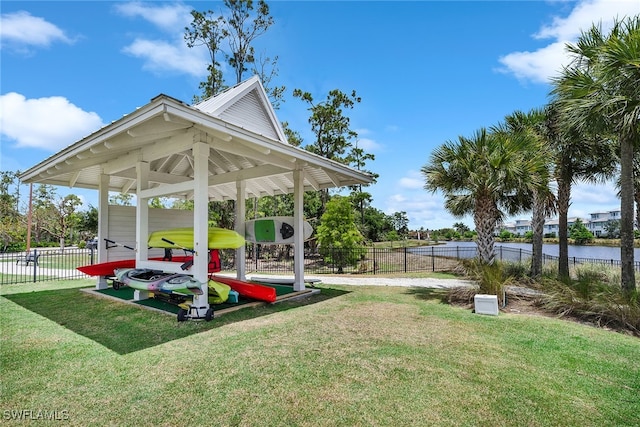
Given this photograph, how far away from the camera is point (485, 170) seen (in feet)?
27.3

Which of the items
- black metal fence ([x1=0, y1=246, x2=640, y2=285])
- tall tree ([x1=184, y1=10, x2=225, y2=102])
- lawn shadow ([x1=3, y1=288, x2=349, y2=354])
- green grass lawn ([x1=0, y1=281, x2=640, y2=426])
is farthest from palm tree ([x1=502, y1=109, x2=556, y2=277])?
tall tree ([x1=184, y1=10, x2=225, y2=102])

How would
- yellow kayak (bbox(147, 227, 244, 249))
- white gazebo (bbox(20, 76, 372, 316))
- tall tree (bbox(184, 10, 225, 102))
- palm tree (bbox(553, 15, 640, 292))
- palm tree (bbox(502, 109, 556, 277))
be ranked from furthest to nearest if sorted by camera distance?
1. tall tree (bbox(184, 10, 225, 102))
2. palm tree (bbox(502, 109, 556, 277))
3. yellow kayak (bbox(147, 227, 244, 249))
4. palm tree (bbox(553, 15, 640, 292))
5. white gazebo (bbox(20, 76, 372, 316))

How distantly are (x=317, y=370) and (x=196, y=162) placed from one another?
4.03 meters

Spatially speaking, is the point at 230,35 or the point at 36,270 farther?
the point at 230,35

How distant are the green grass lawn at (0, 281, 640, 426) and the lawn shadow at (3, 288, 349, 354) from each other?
0.14 feet

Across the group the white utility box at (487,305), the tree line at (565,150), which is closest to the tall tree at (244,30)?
the tree line at (565,150)

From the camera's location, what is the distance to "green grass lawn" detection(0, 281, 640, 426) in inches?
105

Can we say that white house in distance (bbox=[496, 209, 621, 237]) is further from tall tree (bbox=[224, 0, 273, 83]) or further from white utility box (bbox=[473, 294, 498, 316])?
white utility box (bbox=[473, 294, 498, 316])

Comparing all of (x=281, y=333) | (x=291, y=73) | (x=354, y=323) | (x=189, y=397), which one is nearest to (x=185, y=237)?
(x=281, y=333)

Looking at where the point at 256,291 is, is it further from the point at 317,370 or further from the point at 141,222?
the point at 317,370

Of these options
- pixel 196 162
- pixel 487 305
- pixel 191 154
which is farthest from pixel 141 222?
pixel 487 305

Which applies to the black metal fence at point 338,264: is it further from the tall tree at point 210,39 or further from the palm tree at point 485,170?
the tall tree at point 210,39

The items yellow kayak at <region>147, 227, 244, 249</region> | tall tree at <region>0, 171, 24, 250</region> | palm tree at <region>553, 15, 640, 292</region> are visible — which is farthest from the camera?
tall tree at <region>0, 171, 24, 250</region>

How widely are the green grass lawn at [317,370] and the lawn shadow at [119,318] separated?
41 millimetres
